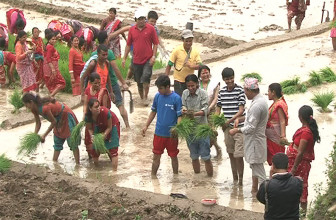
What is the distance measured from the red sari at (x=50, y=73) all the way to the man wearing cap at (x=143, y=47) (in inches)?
46.7

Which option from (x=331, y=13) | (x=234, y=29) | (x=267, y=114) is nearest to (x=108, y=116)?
(x=267, y=114)

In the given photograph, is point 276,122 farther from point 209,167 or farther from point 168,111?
point 168,111

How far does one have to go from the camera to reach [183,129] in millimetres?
10086

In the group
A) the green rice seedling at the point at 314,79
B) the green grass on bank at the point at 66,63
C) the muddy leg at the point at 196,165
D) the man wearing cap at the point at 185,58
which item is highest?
the man wearing cap at the point at 185,58

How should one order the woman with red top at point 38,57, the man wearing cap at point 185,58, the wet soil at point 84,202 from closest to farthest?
1. the wet soil at point 84,202
2. the man wearing cap at point 185,58
3. the woman with red top at point 38,57

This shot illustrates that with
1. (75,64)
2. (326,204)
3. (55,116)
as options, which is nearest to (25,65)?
(75,64)

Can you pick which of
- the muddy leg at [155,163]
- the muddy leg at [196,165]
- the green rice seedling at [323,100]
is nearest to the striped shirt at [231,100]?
the muddy leg at [196,165]

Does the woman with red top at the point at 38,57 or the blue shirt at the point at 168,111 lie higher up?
the woman with red top at the point at 38,57

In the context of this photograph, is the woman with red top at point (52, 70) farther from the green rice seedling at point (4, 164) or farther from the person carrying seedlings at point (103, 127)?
the green rice seedling at point (4, 164)

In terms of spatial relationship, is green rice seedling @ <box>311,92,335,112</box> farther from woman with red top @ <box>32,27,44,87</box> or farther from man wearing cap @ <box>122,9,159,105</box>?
woman with red top @ <box>32,27,44,87</box>

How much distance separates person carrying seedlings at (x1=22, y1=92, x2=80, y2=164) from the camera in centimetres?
1077

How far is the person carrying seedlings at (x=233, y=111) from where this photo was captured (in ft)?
33.1

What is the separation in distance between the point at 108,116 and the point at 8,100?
3.81 meters

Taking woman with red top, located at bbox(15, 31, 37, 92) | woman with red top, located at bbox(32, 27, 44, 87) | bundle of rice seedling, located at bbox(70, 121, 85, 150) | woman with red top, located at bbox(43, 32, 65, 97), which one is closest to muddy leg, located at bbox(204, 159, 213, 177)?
bundle of rice seedling, located at bbox(70, 121, 85, 150)
